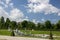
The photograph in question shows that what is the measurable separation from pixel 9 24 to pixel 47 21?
65.0ft

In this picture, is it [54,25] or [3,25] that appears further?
[3,25]

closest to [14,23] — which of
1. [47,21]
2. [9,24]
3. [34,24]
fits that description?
[9,24]

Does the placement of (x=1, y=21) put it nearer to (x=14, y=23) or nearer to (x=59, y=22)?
(x=14, y=23)

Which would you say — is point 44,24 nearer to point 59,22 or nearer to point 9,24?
point 59,22

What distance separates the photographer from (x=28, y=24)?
9588 centimetres

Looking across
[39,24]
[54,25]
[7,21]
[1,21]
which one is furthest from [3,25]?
[54,25]

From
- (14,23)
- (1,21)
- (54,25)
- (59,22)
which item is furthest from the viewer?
(1,21)

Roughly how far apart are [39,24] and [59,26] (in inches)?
426

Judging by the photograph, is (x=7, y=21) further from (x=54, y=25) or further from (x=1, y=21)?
(x=54, y=25)

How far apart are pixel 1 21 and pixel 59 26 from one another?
119 ft

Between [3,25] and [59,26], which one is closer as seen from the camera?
[59,26]

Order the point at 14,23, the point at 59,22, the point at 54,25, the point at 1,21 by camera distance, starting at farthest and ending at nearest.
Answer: the point at 1,21
the point at 14,23
the point at 59,22
the point at 54,25

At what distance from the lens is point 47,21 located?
9356cm

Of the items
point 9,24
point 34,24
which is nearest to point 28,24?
point 34,24
